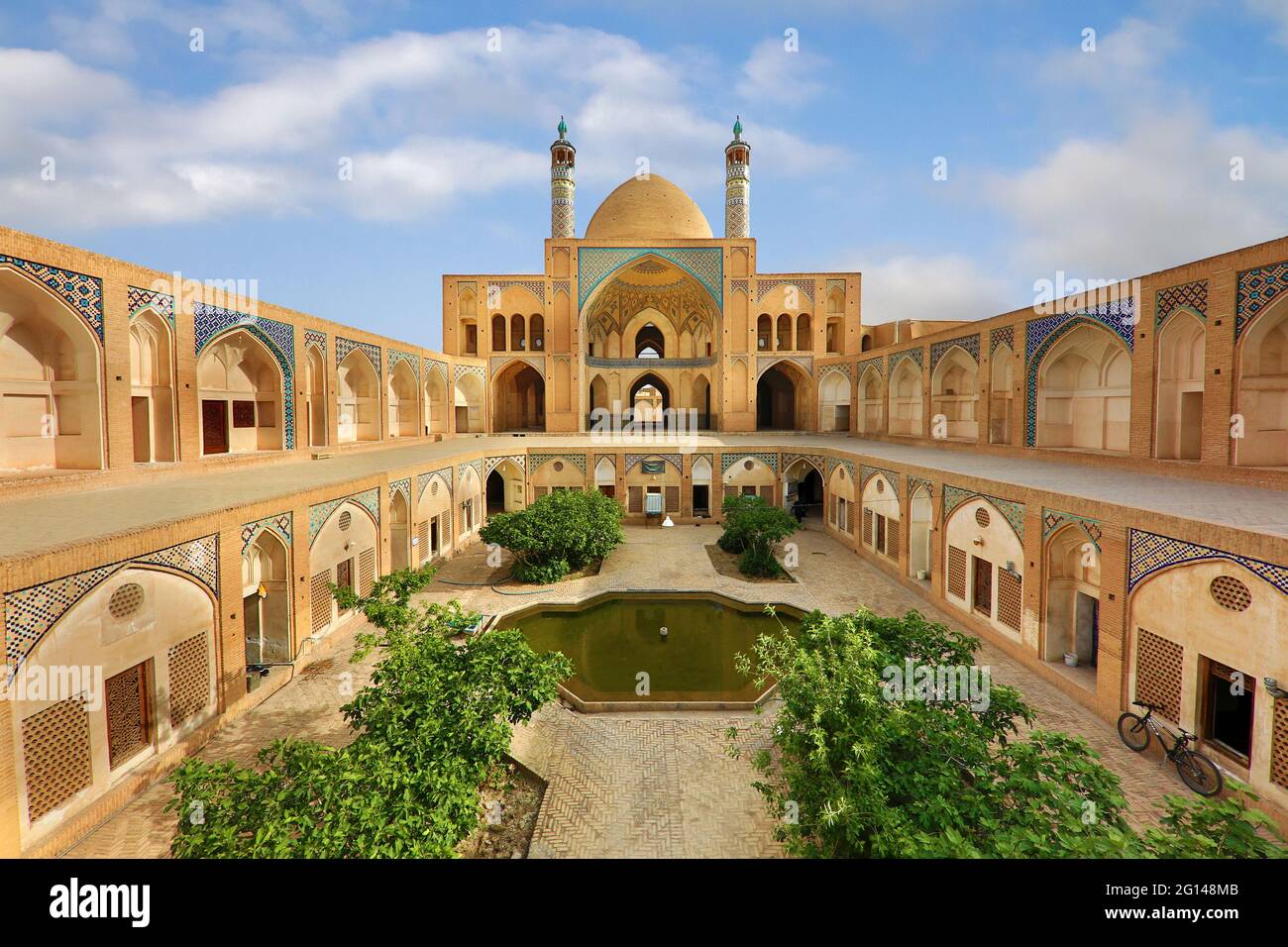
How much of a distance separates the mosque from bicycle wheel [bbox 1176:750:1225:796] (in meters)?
0.21

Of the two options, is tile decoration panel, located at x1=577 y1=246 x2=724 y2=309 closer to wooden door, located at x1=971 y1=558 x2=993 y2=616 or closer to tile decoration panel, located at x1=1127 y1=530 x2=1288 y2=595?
wooden door, located at x1=971 y1=558 x2=993 y2=616

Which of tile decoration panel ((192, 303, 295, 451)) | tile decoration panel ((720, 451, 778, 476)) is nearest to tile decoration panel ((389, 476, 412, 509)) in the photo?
tile decoration panel ((192, 303, 295, 451))

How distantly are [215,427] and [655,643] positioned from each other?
7358 millimetres

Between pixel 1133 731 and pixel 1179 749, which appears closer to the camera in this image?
pixel 1179 749

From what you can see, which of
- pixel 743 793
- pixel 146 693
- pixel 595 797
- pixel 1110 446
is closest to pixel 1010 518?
pixel 1110 446

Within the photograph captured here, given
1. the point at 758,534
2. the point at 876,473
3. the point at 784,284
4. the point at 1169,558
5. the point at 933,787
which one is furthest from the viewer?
the point at 784,284

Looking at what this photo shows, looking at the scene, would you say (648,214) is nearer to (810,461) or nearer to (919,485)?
(810,461)

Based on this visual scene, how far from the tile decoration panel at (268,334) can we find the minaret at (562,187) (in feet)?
40.4

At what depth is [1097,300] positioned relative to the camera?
8.32 metres

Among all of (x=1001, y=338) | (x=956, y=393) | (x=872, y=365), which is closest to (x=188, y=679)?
(x=1001, y=338)

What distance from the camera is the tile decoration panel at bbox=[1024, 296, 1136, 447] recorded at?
7.93 metres

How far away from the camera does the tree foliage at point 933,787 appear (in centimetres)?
249

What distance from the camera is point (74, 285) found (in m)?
6.22

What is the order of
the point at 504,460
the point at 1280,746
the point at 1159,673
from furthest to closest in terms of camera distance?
the point at 504,460 < the point at 1159,673 < the point at 1280,746
